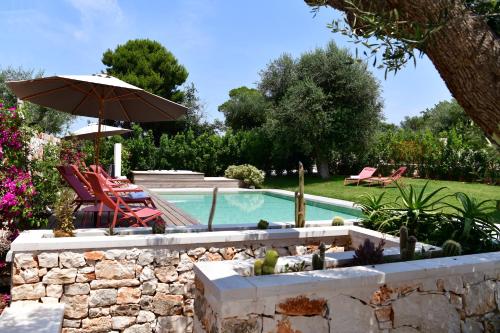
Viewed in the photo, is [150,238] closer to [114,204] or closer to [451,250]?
[114,204]

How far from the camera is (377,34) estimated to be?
2.44 metres

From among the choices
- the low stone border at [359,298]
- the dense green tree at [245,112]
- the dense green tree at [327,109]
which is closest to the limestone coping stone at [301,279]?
the low stone border at [359,298]

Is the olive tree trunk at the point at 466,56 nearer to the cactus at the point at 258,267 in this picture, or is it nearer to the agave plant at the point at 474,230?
the cactus at the point at 258,267

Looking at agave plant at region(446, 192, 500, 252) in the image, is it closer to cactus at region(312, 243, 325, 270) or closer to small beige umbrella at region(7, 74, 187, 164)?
cactus at region(312, 243, 325, 270)

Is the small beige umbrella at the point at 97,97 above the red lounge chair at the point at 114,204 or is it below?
above

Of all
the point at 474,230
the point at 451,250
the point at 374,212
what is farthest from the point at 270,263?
the point at 374,212

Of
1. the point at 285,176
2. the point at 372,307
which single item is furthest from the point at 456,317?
the point at 285,176

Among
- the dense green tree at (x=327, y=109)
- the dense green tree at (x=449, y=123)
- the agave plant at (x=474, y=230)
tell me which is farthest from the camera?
the dense green tree at (x=327, y=109)

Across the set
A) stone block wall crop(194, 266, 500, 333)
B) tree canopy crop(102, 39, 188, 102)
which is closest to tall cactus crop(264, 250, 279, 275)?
stone block wall crop(194, 266, 500, 333)

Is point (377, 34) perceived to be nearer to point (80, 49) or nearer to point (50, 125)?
point (50, 125)

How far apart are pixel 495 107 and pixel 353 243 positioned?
14.1ft

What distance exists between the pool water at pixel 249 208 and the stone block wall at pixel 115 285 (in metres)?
3.59

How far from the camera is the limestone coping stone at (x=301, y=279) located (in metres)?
3.04

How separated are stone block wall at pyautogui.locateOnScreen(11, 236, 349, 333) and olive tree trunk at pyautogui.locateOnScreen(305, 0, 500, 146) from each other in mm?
3890
